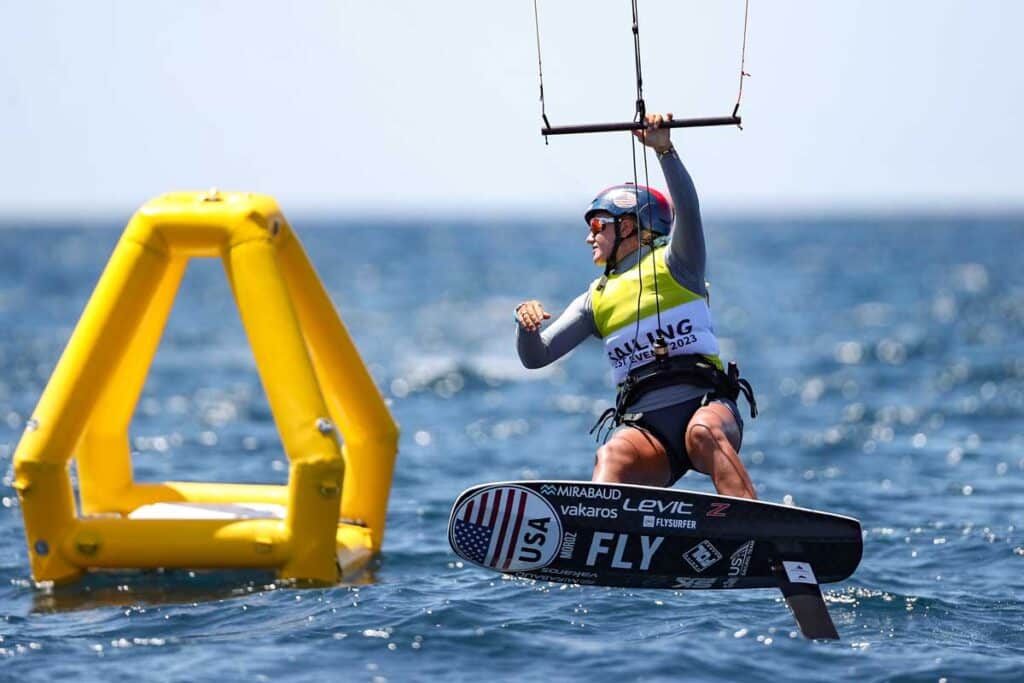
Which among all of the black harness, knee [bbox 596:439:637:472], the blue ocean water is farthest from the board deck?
the black harness

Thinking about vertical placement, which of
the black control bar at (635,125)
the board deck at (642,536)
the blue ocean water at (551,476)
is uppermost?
the black control bar at (635,125)

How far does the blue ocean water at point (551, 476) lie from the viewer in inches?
316

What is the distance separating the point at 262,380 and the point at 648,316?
109 inches

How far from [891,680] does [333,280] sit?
5105 cm

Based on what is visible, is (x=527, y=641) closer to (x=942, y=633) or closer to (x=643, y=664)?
(x=643, y=664)

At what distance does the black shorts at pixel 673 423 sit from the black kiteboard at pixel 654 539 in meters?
0.29

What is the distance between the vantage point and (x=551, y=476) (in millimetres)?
15461

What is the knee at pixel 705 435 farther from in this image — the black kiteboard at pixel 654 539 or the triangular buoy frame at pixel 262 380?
the triangular buoy frame at pixel 262 380

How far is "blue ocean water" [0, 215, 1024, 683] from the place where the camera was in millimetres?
Result: 8031

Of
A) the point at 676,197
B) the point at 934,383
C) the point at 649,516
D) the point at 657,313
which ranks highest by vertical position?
the point at 676,197

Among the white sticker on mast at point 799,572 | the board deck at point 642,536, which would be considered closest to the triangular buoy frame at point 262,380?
the board deck at point 642,536

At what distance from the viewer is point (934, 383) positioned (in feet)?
Answer: 74.7

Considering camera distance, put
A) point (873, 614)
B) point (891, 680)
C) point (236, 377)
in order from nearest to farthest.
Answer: point (891, 680) < point (873, 614) < point (236, 377)

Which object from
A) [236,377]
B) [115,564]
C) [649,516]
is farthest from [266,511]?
[236,377]
